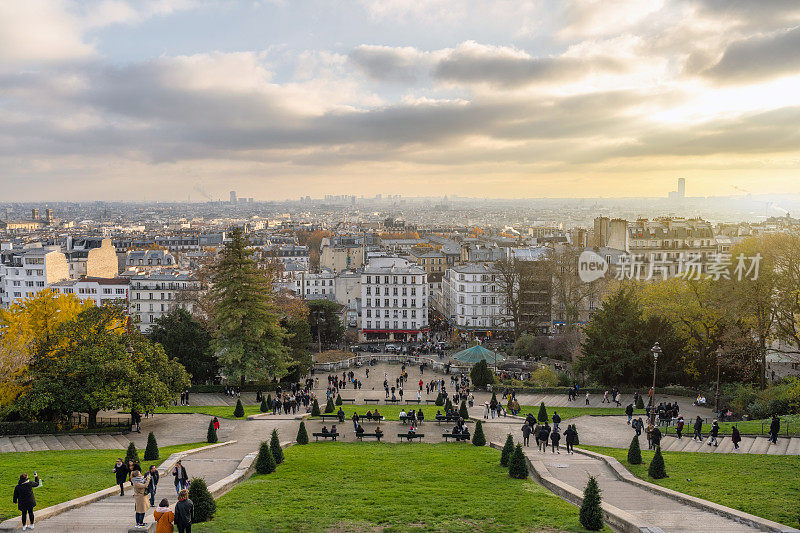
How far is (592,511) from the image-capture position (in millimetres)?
15227

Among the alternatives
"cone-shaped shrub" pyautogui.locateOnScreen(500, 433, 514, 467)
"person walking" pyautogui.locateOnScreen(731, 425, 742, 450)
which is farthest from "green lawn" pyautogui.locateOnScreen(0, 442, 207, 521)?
"person walking" pyautogui.locateOnScreen(731, 425, 742, 450)

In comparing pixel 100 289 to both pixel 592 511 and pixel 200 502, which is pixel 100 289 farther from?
pixel 592 511

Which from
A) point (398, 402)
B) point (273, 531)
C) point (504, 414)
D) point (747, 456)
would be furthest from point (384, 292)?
point (273, 531)

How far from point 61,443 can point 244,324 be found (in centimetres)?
1672

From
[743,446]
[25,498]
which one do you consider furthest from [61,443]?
[743,446]

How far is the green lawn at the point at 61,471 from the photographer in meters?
19.6

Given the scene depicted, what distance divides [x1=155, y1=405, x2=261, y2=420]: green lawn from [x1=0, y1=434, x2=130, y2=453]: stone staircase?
5.66m

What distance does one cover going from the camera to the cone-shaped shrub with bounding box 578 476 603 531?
1520 centimetres

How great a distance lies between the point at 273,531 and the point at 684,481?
13615mm

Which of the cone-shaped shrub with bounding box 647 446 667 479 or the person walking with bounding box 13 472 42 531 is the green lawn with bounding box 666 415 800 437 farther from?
the person walking with bounding box 13 472 42 531

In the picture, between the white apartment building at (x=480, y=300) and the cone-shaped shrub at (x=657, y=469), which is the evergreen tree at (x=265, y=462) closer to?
the cone-shaped shrub at (x=657, y=469)

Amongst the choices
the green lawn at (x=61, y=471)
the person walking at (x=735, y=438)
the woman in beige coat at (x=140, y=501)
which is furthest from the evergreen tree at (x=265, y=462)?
the person walking at (x=735, y=438)

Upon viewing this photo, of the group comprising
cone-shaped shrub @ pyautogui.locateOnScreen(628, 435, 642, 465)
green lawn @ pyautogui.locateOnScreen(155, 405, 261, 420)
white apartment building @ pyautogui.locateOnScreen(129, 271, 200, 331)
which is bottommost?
green lawn @ pyautogui.locateOnScreen(155, 405, 261, 420)

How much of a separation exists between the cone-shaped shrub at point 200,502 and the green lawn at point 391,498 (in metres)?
0.29
